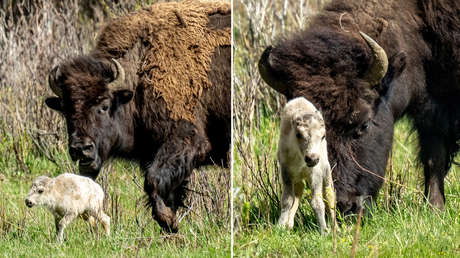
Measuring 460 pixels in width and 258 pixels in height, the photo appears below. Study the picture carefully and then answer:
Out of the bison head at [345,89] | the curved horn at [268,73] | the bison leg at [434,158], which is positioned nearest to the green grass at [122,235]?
the bison head at [345,89]

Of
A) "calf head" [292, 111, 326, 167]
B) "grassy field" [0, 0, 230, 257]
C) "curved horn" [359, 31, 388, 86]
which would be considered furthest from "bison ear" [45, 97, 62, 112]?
"calf head" [292, 111, 326, 167]

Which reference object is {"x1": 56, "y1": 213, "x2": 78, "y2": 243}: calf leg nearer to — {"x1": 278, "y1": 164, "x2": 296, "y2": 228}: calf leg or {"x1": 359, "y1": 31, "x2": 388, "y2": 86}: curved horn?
{"x1": 278, "y1": 164, "x2": 296, "y2": 228}: calf leg

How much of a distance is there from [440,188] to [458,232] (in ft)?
5.79

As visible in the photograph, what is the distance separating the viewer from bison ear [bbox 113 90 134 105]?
6.18 metres

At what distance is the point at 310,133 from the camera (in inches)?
146

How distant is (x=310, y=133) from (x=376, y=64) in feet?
6.30

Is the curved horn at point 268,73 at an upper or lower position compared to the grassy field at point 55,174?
upper

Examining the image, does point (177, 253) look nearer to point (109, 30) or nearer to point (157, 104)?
point (157, 104)

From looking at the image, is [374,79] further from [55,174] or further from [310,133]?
[55,174]

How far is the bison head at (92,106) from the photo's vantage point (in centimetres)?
579

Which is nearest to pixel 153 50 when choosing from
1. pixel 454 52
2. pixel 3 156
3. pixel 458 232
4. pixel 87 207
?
pixel 87 207

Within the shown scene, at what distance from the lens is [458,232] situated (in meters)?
4.78

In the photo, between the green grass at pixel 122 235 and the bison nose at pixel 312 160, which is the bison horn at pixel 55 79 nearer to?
the green grass at pixel 122 235

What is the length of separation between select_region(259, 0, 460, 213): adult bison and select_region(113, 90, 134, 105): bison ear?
3.97 ft
